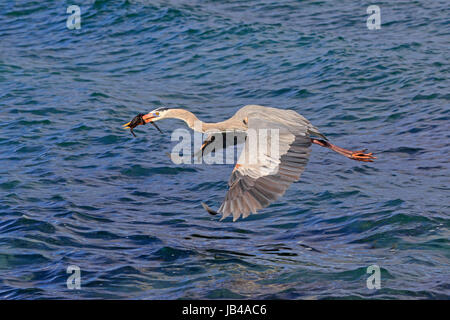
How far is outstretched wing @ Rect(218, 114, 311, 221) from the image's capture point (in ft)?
22.5

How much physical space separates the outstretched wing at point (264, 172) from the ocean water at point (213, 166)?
0.91 metres

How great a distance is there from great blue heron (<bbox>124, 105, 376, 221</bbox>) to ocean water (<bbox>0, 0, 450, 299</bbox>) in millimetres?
919

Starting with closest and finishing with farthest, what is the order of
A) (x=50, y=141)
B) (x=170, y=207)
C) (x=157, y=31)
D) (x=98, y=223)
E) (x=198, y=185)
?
1. (x=98, y=223)
2. (x=170, y=207)
3. (x=198, y=185)
4. (x=50, y=141)
5. (x=157, y=31)

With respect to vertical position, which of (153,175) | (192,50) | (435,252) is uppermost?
(192,50)

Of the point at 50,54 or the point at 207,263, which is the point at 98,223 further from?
the point at 50,54

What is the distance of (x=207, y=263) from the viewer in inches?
307

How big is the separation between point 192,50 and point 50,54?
11.0 feet

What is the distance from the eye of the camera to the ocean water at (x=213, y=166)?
762 centimetres

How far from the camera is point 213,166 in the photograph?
1160 cm

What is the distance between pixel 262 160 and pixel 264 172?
0.19m

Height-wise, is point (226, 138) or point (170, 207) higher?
point (226, 138)

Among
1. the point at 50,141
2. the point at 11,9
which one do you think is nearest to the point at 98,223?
the point at 50,141

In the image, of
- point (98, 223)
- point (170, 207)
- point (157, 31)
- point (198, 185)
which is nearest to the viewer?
point (98, 223)

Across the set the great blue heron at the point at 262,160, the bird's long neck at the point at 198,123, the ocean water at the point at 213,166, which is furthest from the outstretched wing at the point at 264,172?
the ocean water at the point at 213,166
